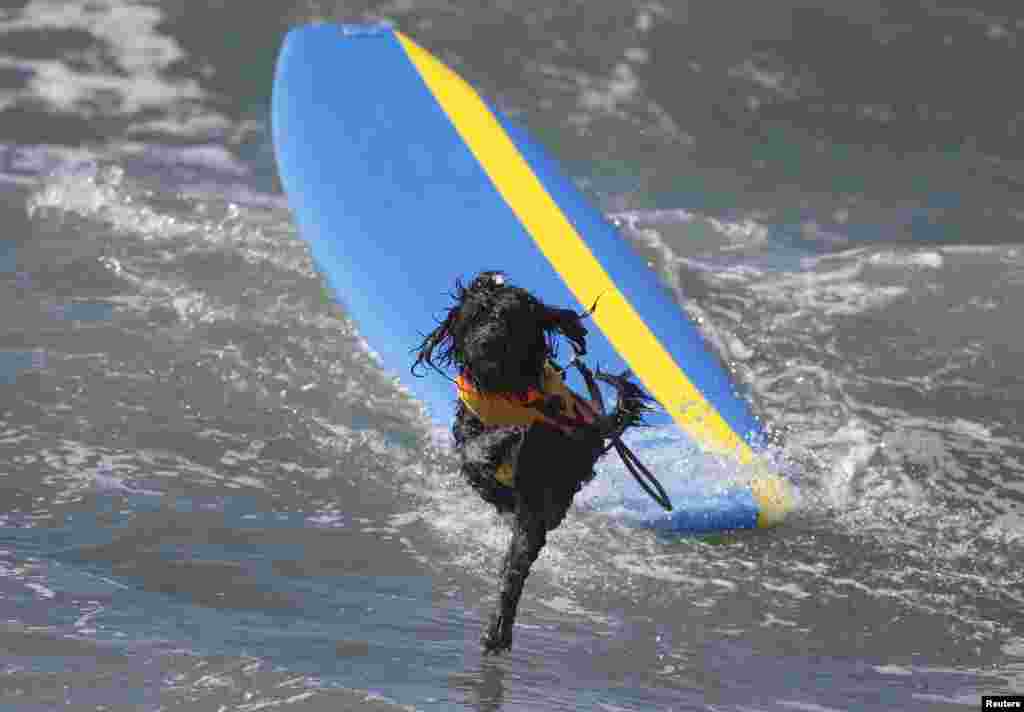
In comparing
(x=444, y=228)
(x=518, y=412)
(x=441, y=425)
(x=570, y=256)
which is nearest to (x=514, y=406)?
(x=518, y=412)

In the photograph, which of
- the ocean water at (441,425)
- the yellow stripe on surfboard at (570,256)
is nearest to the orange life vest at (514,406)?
the ocean water at (441,425)

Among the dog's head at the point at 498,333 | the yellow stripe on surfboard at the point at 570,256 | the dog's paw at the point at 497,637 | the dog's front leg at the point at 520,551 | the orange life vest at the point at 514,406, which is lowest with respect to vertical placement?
the dog's paw at the point at 497,637

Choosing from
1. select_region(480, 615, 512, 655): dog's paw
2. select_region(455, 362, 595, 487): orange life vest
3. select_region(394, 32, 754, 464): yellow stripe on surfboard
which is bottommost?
select_region(480, 615, 512, 655): dog's paw

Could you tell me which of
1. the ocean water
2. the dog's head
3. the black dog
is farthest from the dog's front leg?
the dog's head

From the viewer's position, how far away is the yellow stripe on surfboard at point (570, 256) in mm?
5098

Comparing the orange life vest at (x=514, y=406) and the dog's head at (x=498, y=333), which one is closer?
the dog's head at (x=498, y=333)

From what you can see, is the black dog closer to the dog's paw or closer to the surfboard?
the dog's paw

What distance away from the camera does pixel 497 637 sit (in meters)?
3.54

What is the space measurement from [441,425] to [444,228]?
1122 mm

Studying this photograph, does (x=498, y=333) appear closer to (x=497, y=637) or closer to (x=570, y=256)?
(x=497, y=637)

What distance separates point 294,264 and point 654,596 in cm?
278

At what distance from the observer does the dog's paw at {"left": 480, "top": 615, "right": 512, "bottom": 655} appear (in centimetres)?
353

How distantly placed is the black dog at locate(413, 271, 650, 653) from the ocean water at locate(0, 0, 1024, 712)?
373 millimetres

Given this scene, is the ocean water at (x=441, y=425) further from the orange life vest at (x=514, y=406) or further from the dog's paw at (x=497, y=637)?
the orange life vest at (x=514, y=406)
